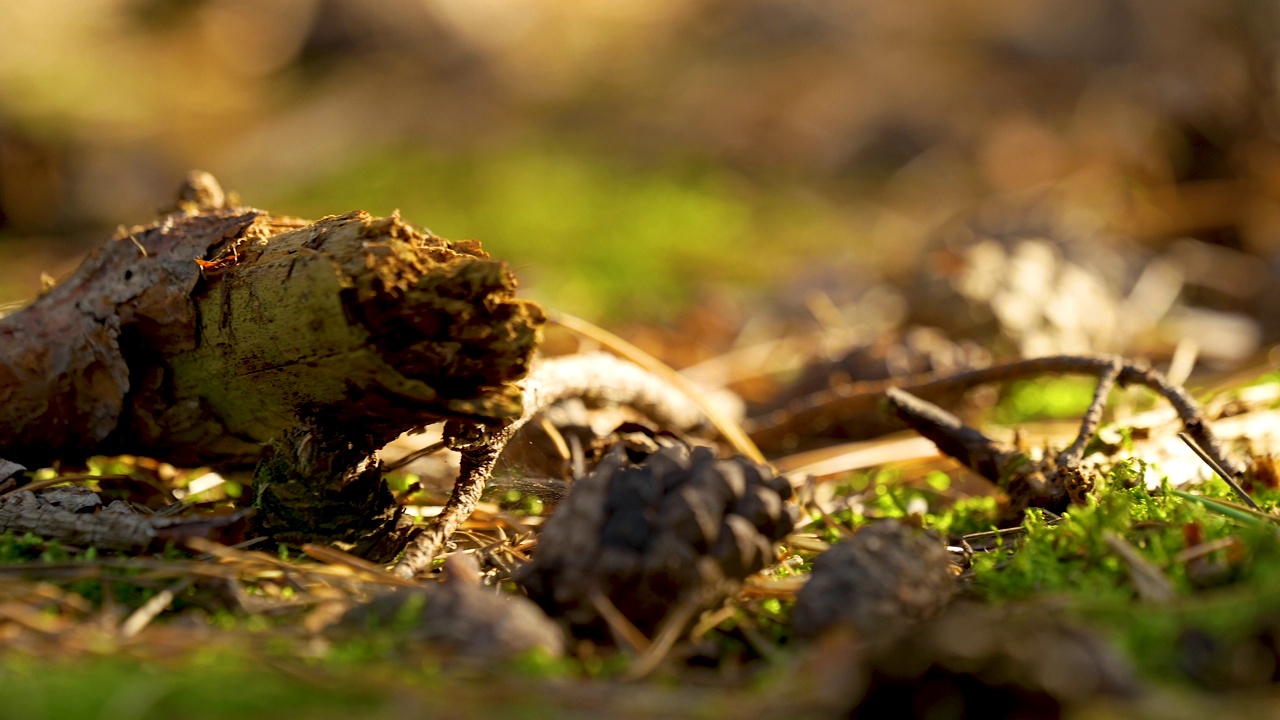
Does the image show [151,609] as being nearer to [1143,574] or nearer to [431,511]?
→ [431,511]

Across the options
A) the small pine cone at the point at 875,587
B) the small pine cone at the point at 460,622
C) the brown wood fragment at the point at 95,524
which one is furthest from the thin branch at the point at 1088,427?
the brown wood fragment at the point at 95,524

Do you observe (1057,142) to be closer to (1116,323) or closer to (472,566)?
(1116,323)

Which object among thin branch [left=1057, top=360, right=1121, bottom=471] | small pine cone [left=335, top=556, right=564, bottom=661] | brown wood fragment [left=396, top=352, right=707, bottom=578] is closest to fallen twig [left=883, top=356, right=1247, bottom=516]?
thin branch [left=1057, top=360, right=1121, bottom=471]

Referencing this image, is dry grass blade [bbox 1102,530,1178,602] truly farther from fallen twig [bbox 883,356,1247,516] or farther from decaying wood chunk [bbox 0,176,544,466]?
decaying wood chunk [bbox 0,176,544,466]

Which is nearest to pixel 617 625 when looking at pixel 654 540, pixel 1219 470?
pixel 654 540

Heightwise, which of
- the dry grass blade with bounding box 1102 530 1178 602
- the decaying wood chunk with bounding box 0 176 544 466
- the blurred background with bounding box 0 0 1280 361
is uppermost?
the blurred background with bounding box 0 0 1280 361

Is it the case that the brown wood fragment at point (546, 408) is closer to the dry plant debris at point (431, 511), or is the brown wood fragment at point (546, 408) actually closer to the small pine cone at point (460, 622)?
the dry plant debris at point (431, 511)
